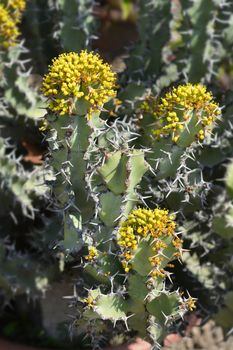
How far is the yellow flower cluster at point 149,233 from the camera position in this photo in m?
2.59

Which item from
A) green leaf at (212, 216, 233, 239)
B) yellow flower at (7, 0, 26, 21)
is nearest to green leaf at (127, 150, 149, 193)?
green leaf at (212, 216, 233, 239)

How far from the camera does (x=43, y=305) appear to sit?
3793 millimetres

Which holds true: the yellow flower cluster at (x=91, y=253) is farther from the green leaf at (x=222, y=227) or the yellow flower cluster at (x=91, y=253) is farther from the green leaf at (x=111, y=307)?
the green leaf at (x=222, y=227)

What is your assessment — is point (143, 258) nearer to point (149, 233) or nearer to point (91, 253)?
point (149, 233)

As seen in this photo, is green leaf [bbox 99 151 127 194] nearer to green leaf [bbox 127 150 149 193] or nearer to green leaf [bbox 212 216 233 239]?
green leaf [bbox 127 150 149 193]

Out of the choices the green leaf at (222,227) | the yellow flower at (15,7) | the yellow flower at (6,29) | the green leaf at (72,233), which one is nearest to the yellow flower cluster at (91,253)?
the green leaf at (72,233)

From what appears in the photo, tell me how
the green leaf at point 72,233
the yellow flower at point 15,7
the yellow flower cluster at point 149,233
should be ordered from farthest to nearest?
1. the yellow flower at point 15,7
2. the green leaf at point 72,233
3. the yellow flower cluster at point 149,233

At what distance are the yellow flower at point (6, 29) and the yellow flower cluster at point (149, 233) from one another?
1.44m

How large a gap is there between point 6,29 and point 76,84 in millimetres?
1141

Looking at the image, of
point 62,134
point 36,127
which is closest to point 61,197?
point 62,134

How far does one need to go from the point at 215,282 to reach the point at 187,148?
1012mm

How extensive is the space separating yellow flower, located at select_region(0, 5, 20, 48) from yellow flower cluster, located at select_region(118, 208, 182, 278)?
144cm

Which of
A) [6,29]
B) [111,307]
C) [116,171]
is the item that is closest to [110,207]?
[116,171]

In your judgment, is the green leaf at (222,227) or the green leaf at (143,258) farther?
the green leaf at (222,227)
